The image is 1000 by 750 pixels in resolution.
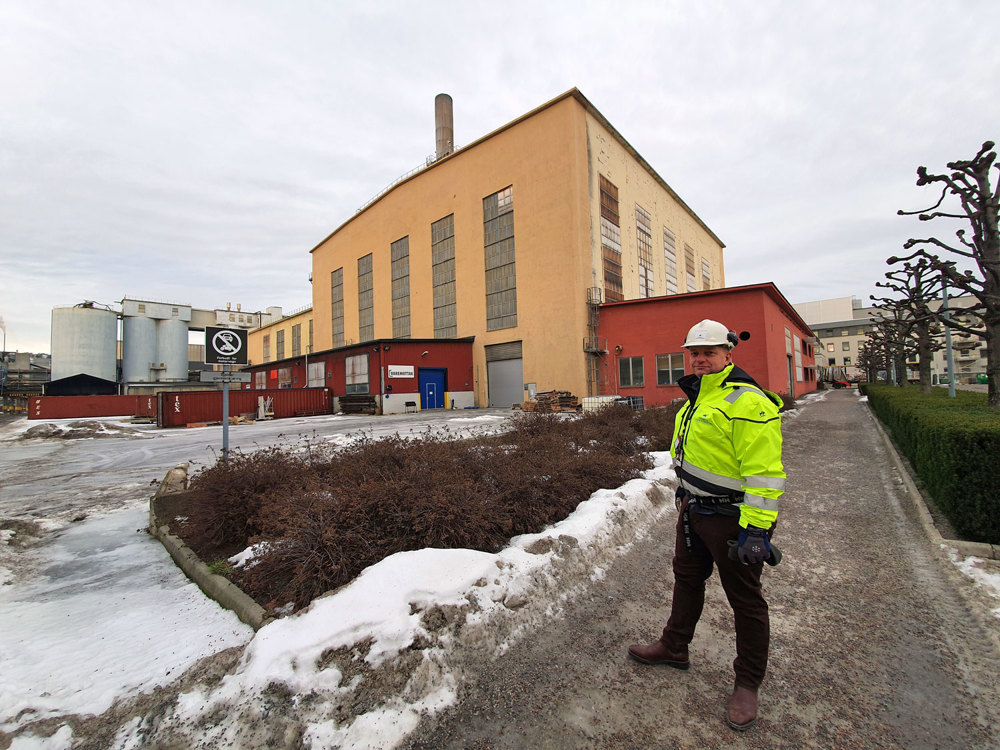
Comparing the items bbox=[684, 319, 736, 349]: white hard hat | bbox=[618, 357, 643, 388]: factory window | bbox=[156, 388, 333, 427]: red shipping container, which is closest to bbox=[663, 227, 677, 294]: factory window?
bbox=[618, 357, 643, 388]: factory window

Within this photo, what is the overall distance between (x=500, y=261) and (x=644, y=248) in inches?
451

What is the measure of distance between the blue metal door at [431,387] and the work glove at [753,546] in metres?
26.6

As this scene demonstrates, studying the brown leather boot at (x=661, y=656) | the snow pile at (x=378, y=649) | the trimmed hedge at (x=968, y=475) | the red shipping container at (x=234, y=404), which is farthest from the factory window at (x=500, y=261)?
the brown leather boot at (x=661, y=656)

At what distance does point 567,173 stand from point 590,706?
27079 mm

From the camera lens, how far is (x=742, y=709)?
227 centimetres

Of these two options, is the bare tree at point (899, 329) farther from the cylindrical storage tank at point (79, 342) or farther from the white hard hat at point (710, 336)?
the cylindrical storage tank at point (79, 342)

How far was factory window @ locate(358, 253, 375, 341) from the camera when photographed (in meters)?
39.9

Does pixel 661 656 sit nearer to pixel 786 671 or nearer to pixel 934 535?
pixel 786 671

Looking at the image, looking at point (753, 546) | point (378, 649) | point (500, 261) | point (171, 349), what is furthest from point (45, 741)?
point (171, 349)

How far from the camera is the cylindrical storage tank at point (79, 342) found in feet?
175

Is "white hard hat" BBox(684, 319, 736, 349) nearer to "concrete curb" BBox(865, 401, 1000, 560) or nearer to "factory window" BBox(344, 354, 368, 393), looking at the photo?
"concrete curb" BBox(865, 401, 1000, 560)

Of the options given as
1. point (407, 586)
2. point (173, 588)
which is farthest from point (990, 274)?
point (173, 588)

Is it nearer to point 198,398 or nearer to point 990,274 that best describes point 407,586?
point 990,274

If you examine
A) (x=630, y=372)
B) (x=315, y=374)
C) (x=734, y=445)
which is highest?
(x=315, y=374)
